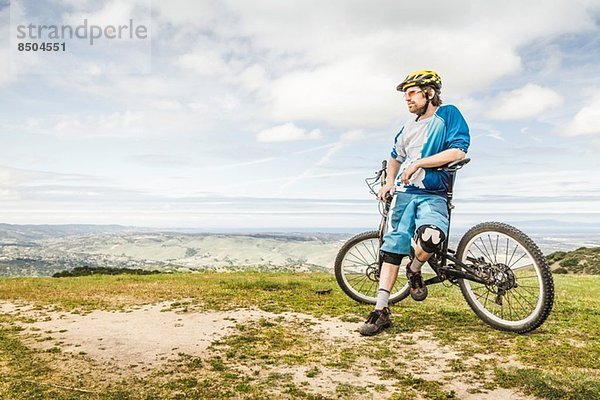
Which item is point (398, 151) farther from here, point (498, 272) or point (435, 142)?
point (498, 272)

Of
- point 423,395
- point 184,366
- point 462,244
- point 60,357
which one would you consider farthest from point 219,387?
point 462,244

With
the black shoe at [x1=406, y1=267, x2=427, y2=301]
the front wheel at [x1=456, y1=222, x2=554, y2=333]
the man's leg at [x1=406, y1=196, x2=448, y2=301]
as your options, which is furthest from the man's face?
the black shoe at [x1=406, y1=267, x2=427, y2=301]

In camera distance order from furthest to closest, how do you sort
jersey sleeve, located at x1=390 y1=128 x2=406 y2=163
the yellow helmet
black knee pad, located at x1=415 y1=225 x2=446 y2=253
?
1. jersey sleeve, located at x1=390 y1=128 x2=406 y2=163
2. the yellow helmet
3. black knee pad, located at x1=415 y1=225 x2=446 y2=253

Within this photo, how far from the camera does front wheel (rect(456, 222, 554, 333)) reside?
562 cm

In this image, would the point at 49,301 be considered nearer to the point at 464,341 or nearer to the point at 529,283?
the point at 464,341

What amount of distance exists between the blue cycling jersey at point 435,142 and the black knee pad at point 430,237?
22.1 inches

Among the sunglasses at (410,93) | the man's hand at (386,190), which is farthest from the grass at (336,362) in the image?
the sunglasses at (410,93)

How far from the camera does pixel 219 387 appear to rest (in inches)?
156

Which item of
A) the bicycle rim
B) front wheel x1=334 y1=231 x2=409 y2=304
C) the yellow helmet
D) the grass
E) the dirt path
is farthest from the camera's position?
front wheel x1=334 y1=231 x2=409 y2=304

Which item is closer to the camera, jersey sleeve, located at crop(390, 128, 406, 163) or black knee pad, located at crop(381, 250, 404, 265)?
black knee pad, located at crop(381, 250, 404, 265)

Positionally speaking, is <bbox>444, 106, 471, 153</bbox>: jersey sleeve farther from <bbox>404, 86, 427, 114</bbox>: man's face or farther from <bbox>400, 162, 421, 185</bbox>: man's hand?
<bbox>400, 162, 421, 185</bbox>: man's hand

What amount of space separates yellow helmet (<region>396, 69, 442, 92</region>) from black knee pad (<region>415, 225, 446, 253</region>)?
208cm

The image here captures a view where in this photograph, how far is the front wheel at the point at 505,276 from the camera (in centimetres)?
562

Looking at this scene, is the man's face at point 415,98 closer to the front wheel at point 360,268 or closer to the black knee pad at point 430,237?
the black knee pad at point 430,237
